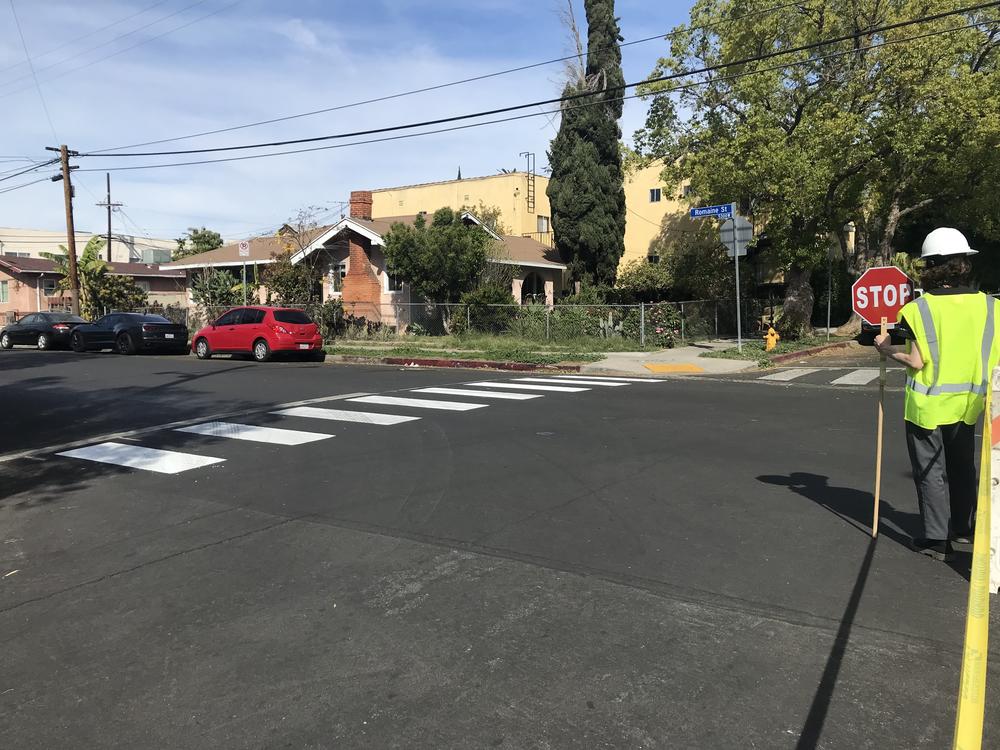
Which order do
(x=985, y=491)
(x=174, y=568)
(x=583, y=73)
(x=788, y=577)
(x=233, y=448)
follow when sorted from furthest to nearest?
(x=583, y=73), (x=233, y=448), (x=174, y=568), (x=788, y=577), (x=985, y=491)

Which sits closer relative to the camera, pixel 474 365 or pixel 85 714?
pixel 85 714

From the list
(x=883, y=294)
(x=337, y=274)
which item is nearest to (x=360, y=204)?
(x=337, y=274)

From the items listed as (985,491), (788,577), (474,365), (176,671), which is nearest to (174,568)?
(176,671)

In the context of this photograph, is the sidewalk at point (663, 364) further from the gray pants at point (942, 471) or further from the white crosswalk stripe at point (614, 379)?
the gray pants at point (942, 471)

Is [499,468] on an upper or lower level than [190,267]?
lower

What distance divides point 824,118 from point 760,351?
716 centimetres

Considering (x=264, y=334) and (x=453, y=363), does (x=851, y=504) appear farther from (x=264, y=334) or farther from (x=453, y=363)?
(x=264, y=334)

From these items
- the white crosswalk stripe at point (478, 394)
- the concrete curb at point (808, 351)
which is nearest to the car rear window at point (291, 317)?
the white crosswalk stripe at point (478, 394)

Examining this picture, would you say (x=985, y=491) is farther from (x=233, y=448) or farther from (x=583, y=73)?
(x=583, y=73)

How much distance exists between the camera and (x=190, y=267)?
36.9 metres

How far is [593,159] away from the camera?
29.9m

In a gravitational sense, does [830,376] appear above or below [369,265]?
below

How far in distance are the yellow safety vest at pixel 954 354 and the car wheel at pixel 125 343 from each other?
25125 millimetres

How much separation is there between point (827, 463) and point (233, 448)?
259 inches
